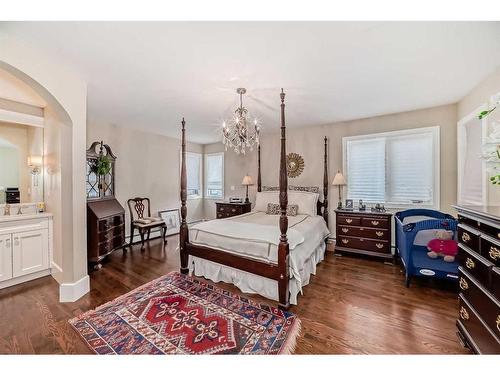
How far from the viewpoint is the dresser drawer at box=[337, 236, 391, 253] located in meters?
3.61

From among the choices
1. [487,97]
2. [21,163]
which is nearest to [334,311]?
[487,97]

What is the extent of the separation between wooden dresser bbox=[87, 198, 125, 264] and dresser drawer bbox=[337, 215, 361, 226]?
4.07 meters

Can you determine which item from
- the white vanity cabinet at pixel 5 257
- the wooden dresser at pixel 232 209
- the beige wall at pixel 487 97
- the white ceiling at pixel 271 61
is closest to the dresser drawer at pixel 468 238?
the beige wall at pixel 487 97

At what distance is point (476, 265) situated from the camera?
147 centimetres

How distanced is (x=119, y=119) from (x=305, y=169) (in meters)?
3.99

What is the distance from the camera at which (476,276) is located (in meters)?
1.47

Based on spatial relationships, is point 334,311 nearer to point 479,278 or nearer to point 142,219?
point 479,278

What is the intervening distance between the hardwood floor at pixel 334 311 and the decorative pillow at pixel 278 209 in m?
1.15

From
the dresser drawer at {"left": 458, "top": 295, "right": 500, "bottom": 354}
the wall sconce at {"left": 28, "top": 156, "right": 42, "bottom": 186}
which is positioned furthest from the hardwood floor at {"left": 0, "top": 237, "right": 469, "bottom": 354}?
the wall sconce at {"left": 28, "top": 156, "right": 42, "bottom": 186}

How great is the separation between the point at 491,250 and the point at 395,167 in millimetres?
2959

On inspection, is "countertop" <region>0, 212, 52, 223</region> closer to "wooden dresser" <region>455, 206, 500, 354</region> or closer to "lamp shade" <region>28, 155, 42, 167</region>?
"lamp shade" <region>28, 155, 42, 167</region>

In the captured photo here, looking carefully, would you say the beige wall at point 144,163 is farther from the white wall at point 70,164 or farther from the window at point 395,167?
the window at point 395,167

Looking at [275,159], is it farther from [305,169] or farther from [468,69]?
[468,69]
